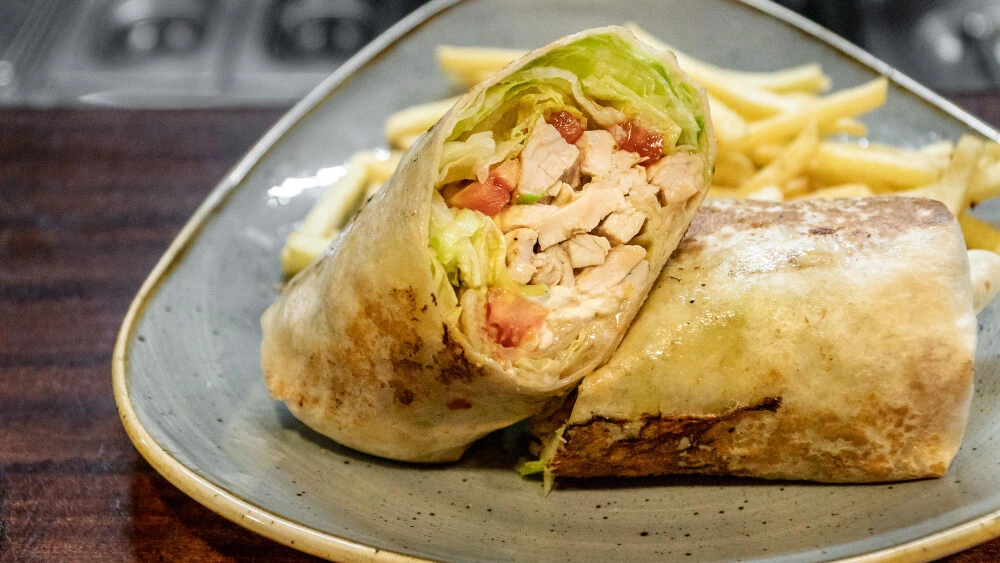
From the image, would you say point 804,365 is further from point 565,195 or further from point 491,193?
point 491,193

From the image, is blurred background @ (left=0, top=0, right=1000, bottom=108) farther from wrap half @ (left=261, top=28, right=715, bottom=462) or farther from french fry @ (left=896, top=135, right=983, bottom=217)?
wrap half @ (left=261, top=28, right=715, bottom=462)

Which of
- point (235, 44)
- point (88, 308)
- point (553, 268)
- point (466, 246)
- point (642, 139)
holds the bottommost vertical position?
point (88, 308)

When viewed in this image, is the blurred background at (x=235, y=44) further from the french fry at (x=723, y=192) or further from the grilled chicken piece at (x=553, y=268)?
the grilled chicken piece at (x=553, y=268)

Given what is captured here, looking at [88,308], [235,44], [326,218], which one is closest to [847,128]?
[326,218]

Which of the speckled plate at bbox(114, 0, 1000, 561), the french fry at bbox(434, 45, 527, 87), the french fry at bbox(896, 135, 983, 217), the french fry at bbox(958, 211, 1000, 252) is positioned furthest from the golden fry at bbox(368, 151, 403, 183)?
the french fry at bbox(958, 211, 1000, 252)

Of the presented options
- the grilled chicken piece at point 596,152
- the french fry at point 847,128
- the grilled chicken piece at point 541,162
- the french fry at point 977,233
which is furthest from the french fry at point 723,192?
the grilled chicken piece at point 541,162
